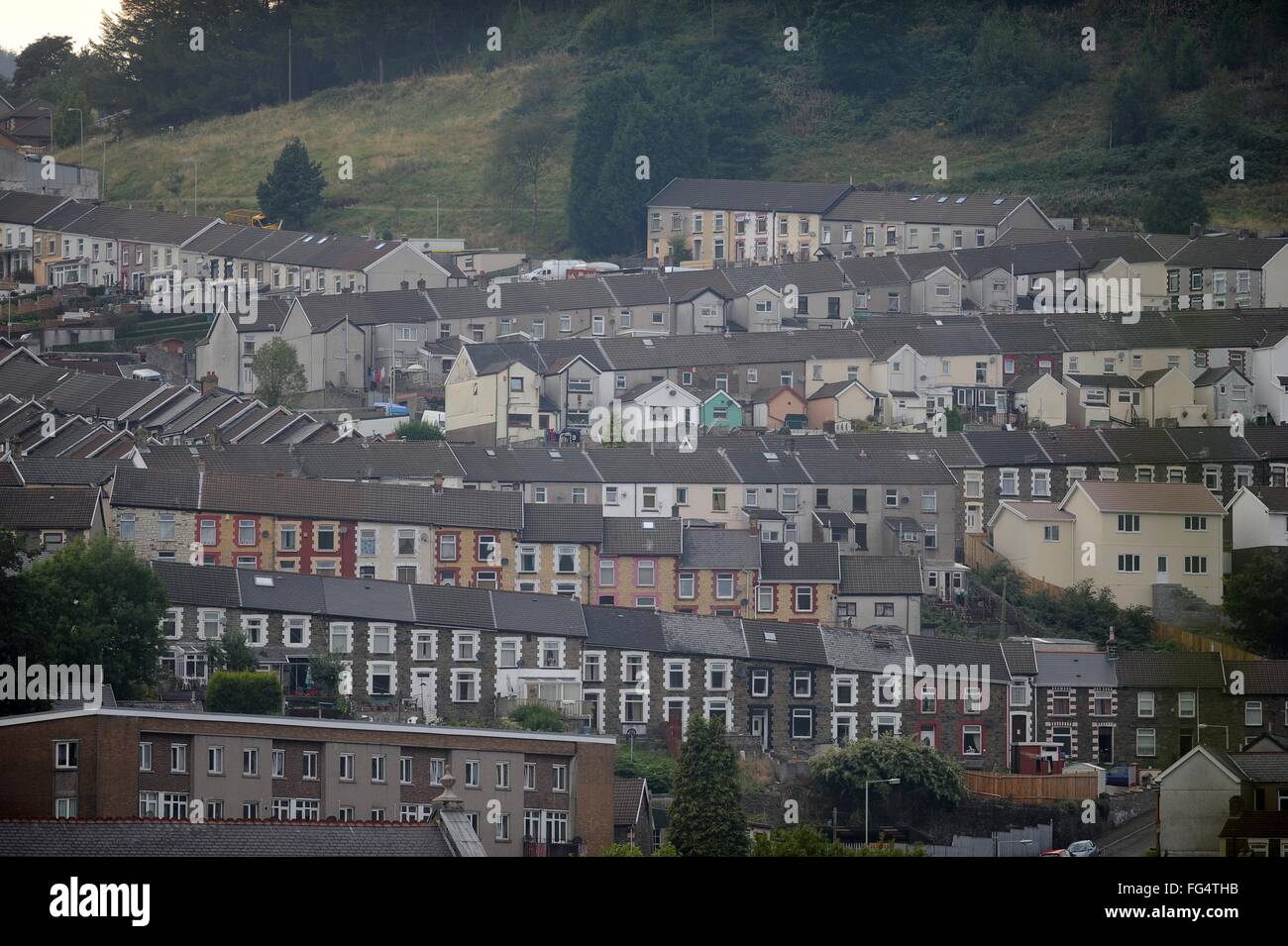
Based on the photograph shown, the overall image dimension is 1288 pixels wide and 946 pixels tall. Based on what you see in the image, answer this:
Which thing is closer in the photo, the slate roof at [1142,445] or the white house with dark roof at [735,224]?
the slate roof at [1142,445]

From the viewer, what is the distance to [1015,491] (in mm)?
58406

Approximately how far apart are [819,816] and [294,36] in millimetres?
74570

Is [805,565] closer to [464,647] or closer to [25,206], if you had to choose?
[464,647]

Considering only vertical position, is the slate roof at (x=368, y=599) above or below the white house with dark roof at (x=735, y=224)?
below

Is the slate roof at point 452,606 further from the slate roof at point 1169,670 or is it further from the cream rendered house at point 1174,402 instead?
the cream rendered house at point 1174,402

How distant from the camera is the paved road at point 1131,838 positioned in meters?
39.5

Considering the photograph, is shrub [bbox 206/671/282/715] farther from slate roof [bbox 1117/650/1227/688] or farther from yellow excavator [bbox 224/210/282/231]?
yellow excavator [bbox 224/210/282/231]

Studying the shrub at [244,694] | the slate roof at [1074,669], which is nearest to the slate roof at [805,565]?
the slate roof at [1074,669]

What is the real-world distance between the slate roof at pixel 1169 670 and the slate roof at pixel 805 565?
6.53 meters

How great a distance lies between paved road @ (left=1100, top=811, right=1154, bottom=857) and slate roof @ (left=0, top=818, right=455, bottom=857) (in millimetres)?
19115

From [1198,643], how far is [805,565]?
9260 mm

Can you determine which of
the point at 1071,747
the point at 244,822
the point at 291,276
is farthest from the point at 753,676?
the point at 291,276

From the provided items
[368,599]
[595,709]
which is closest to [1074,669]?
[595,709]

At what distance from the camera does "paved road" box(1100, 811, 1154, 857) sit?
39.5 m
